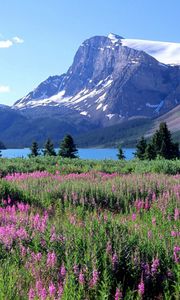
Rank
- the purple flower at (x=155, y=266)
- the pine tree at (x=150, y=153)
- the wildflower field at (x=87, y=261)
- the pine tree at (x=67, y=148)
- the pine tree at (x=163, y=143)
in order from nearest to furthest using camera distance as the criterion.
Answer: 1. the wildflower field at (x=87, y=261)
2. the purple flower at (x=155, y=266)
3. the pine tree at (x=150, y=153)
4. the pine tree at (x=67, y=148)
5. the pine tree at (x=163, y=143)

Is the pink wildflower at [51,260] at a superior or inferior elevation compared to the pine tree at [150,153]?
inferior

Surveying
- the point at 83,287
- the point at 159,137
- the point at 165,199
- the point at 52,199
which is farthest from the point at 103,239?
the point at 159,137

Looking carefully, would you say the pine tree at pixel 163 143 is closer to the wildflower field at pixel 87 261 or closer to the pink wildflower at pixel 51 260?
the wildflower field at pixel 87 261

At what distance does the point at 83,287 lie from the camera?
483 cm

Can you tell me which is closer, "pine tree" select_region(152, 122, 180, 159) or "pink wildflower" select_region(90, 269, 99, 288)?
"pink wildflower" select_region(90, 269, 99, 288)

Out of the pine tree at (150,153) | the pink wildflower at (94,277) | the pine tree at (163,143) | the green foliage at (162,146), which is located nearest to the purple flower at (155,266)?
the pink wildflower at (94,277)

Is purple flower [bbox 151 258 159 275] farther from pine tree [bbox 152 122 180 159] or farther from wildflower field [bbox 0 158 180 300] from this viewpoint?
pine tree [bbox 152 122 180 159]

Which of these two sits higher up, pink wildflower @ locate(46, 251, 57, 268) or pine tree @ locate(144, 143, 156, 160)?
pine tree @ locate(144, 143, 156, 160)

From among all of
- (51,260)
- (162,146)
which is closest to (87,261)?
(51,260)

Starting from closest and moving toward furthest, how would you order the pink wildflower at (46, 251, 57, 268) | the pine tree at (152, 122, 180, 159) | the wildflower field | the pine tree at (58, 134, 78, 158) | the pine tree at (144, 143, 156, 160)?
1. the wildflower field
2. the pink wildflower at (46, 251, 57, 268)
3. the pine tree at (144, 143, 156, 160)
4. the pine tree at (58, 134, 78, 158)
5. the pine tree at (152, 122, 180, 159)

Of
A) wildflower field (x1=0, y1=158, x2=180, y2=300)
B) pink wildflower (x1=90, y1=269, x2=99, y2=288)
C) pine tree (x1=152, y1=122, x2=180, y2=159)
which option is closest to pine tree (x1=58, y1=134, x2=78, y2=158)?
pine tree (x1=152, y1=122, x2=180, y2=159)

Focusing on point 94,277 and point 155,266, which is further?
point 155,266

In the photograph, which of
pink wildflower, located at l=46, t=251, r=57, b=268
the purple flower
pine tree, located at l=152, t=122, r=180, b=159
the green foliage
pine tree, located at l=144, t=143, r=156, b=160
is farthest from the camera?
pine tree, located at l=152, t=122, r=180, b=159

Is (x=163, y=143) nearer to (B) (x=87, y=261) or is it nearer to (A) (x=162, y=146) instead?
(A) (x=162, y=146)
